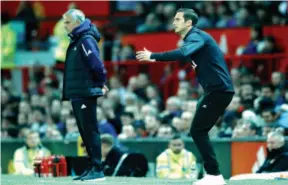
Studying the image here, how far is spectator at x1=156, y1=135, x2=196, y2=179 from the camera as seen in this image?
1666 centimetres

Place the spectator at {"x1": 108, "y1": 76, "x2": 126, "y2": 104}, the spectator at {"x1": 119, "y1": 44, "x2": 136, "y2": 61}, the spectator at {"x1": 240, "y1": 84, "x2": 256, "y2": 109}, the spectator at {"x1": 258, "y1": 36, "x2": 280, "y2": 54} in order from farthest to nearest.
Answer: the spectator at {"x1": 119, "y1": 44, "x2": 136, "y2": 61}
the spectator at {"x1": 108, "y1": 76, "x2": 126, "y2": 104}
the spectator at {"x1": 258, "y1": 36, "x2": 280, "y2": 54}
the spectator at {"x1": 240, "y1": 84, "x2": 256, "y2": 109}

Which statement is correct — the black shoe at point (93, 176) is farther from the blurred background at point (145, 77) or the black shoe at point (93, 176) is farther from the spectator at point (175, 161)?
the blurred background at point (145, 77)

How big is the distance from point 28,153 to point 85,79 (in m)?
5.35

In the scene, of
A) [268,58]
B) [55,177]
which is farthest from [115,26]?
[55,177]

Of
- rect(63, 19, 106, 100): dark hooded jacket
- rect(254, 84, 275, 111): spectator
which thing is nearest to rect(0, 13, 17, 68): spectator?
rect(254, 84, 275, 111): spectator

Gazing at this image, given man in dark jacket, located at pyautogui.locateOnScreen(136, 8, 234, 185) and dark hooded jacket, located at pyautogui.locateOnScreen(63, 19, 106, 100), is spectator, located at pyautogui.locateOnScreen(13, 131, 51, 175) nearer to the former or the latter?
dark hooded jacket, located at pyautogui.locateOnScreen(63, 19, 106, 100)

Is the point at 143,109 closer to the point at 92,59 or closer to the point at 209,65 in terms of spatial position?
the point at 92,59

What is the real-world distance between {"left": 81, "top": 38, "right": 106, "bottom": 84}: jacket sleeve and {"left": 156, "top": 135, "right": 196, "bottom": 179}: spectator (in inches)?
153

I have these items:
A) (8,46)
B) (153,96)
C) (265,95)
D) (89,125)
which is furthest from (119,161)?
(8,46)

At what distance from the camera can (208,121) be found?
12.2 metres

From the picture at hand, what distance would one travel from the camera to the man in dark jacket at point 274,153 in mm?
15541

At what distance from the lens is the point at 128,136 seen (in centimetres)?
1858

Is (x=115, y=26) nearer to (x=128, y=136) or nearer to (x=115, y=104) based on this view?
(x=115, y=104)

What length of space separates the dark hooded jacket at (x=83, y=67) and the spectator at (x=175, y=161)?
12.6ft
